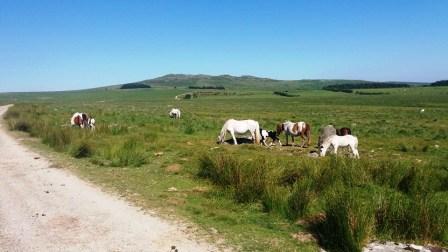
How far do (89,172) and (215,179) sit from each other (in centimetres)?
490

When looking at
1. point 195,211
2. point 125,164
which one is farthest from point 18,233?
point 125,164

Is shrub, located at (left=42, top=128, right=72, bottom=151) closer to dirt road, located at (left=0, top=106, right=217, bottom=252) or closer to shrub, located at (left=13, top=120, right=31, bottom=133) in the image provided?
dirt road, located at (left=0, top=106, right=217, bottom=252)

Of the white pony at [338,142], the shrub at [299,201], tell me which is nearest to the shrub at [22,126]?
the white pony at [338,142]

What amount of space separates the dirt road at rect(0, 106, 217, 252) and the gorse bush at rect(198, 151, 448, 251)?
90.5 inches

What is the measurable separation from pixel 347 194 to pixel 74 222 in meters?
5.65

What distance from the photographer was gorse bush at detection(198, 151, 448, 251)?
7629 mm

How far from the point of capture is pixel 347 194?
8.05 m

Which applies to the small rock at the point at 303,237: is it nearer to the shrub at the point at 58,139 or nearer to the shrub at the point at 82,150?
the shrub at the point at 82,150

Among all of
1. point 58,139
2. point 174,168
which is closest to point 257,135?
point 174,168

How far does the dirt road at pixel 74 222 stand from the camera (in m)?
7.86

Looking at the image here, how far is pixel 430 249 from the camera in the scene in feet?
23.9

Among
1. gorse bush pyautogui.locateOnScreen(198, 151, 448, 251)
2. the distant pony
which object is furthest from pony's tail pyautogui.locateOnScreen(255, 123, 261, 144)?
the distant pony

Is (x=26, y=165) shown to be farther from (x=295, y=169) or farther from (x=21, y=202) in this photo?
(x=295, y=169)

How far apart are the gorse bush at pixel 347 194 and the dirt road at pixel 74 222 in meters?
2.30
